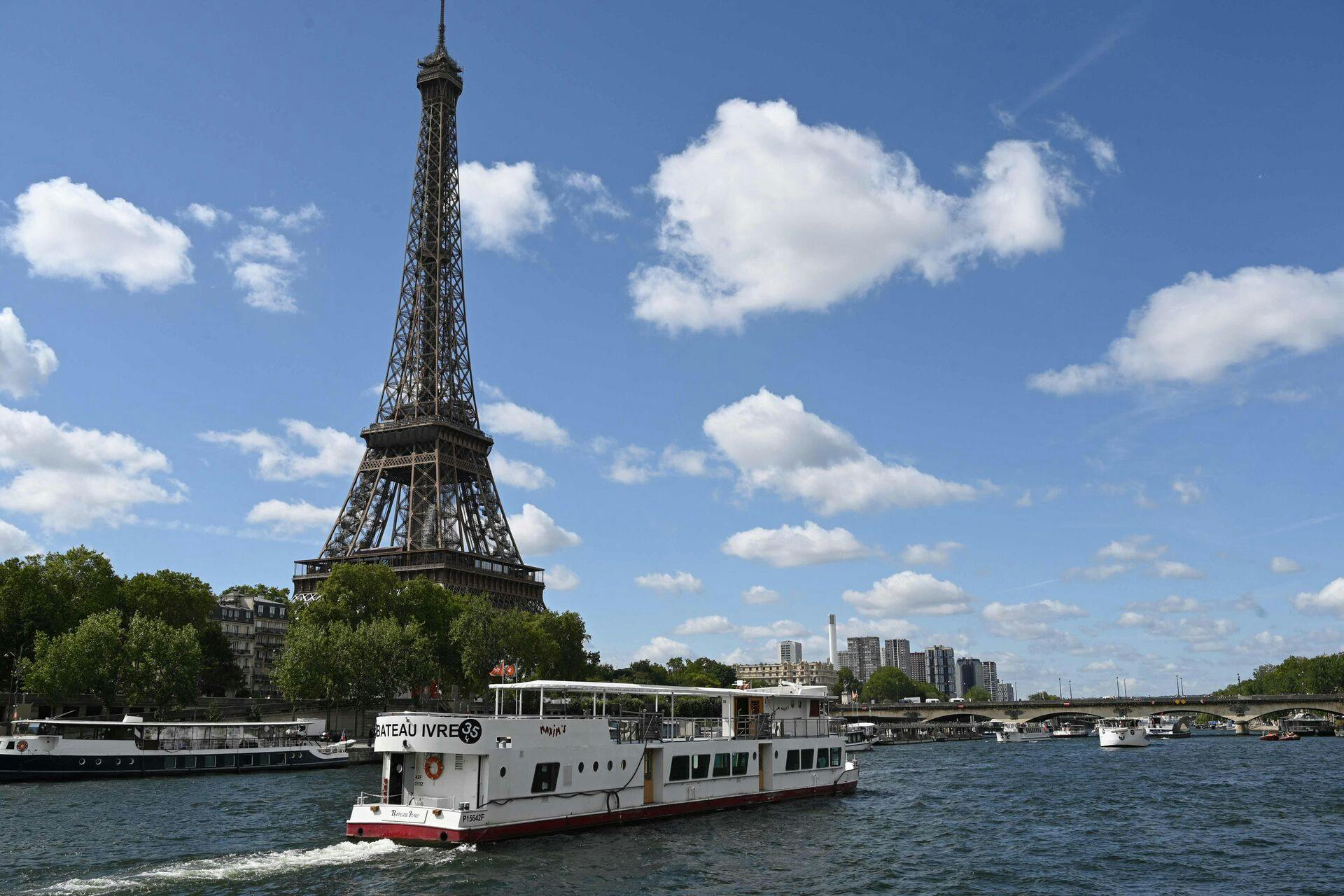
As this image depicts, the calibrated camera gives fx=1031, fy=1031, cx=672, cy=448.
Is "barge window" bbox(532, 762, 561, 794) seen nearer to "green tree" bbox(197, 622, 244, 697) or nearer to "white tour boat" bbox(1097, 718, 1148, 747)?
"green tree" bbox(197, 622, 244, 697)

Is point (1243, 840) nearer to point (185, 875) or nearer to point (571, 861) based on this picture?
point (571, 861)

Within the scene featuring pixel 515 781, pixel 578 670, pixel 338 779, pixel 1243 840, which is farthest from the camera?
pixel 578 670

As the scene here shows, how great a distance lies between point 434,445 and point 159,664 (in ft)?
199

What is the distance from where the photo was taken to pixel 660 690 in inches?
1764

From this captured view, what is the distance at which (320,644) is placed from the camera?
89812mm

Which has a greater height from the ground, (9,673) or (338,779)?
(9,673)

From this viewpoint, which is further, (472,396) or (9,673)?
(472,396)

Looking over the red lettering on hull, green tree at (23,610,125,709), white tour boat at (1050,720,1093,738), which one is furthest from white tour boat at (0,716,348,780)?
white tour boat at (1050,720,1093,738)

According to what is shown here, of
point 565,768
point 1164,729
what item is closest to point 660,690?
point 565,768

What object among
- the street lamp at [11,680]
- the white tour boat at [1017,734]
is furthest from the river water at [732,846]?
the white tour boat at [1017,734]

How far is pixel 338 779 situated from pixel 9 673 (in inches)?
1650

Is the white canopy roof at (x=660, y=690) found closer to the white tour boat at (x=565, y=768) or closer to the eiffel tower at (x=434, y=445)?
the white tour boat at (x=565, y=768)

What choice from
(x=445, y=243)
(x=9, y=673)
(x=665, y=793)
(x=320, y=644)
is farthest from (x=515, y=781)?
(x=445, y=243)

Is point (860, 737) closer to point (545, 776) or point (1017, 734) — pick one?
point (1017, 734)
